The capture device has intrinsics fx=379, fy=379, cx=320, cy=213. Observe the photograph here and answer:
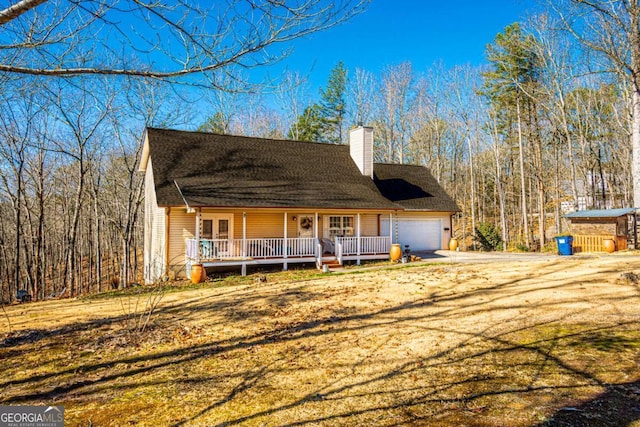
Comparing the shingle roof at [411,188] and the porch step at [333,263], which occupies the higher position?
the shingle roof at [411,188]

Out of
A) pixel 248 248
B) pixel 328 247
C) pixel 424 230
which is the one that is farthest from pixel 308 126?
pixel 248 248

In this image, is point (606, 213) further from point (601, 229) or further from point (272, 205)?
point (272, 205)

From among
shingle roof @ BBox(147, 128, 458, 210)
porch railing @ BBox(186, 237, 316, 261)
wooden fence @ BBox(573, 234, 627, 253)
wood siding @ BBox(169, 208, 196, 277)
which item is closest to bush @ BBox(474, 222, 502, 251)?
shingle roof @ BBox(147, 128, 458, 210)

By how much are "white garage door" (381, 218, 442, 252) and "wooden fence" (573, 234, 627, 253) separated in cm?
641

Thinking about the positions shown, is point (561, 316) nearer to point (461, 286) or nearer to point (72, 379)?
point (461, 286)

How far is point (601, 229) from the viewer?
17984 millimetres

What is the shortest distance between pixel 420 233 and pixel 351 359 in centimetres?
1630

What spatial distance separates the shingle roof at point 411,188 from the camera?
20417 mm

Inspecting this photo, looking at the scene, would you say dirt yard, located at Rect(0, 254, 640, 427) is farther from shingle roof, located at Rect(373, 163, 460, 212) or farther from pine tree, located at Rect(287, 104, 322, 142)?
pine tree, located at Rect(287, 104, 322, 142)

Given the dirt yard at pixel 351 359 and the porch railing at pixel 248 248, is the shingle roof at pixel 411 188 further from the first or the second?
the dirt yard at pixel 351 359

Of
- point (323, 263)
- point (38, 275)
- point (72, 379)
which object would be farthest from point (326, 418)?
point (38, 275)

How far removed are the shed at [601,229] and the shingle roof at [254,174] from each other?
6490 millimetres

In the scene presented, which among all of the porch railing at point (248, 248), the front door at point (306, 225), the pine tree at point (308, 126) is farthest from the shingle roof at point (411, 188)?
the pine tree at point (308, 126)

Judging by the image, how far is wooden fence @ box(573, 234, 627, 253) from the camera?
Result: 17.5 m
